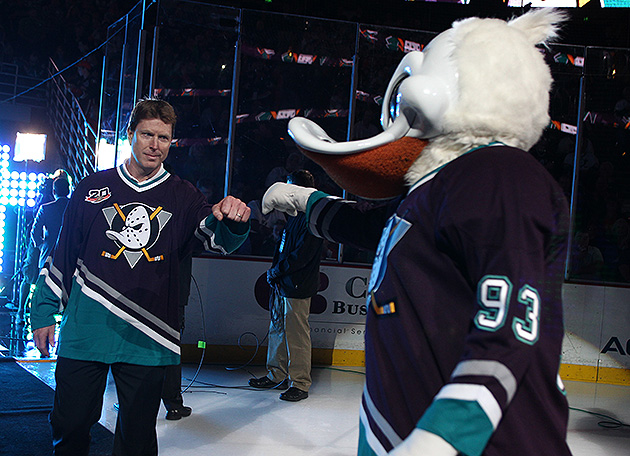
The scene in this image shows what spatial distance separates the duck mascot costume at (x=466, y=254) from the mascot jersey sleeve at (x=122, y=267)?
1.13m

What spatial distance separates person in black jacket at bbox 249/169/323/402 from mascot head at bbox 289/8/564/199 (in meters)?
3.27

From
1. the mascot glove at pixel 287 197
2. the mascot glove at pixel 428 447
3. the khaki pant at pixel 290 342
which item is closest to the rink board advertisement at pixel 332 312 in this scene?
the khaki pant at pixel 290 342

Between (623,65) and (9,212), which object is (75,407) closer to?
(623,65)

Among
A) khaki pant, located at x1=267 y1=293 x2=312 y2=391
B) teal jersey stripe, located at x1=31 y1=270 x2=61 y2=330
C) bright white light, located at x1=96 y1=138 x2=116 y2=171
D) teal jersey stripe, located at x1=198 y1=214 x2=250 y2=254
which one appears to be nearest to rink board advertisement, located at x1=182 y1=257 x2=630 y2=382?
khaki pant, located at x1=267 y1=293 x2=312 y2=391

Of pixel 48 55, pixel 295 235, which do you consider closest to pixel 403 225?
pixel 295 235

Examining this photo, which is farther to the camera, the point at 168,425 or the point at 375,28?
the point at 375,28

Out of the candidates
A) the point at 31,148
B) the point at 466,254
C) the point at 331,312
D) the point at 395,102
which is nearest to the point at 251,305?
the point at 331,312

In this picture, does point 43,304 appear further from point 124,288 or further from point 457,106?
point 457,106

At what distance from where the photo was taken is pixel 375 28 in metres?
6.34

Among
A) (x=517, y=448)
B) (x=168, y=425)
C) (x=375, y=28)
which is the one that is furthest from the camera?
(x=375, y=28)

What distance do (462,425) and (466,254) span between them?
26 cm

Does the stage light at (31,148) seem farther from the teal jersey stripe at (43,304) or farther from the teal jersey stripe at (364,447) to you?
the teal jersey stripe at (364,447)

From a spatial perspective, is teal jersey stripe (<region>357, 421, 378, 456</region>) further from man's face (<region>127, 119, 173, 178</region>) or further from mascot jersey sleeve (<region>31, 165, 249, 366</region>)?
man's face (<region>127, 119, 173, 178</region>)

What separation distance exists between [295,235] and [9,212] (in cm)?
637
